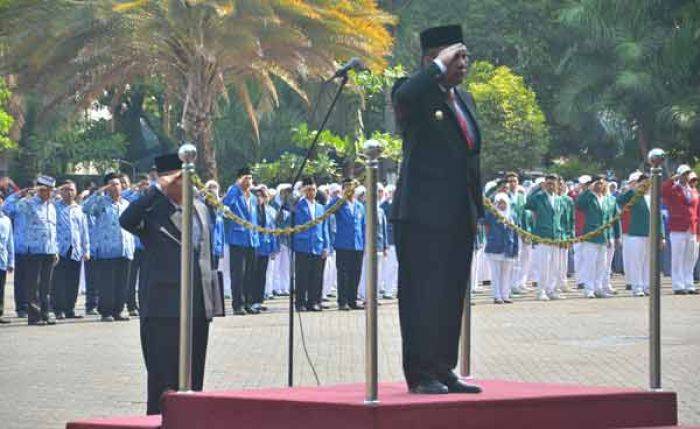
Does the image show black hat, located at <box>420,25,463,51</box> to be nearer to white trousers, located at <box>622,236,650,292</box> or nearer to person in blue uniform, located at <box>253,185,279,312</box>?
person in blue uniform, located at <box>253,185,279,312</box>

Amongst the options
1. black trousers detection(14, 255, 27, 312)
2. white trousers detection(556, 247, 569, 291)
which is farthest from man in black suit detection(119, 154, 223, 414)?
white trousers detection(556, 247, 569, 291)

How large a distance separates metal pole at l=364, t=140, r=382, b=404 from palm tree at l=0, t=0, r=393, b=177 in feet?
91.4

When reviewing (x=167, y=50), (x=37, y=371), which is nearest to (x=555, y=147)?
(x=167, y=50)

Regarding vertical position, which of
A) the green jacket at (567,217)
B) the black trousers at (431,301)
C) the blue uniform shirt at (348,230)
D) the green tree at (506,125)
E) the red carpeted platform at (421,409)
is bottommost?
the red carpeted platform at (421,409)

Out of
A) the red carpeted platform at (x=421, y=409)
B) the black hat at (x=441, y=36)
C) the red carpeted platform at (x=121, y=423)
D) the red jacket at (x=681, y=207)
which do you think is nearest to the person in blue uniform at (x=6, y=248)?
the red jacket at (x=681, y=207)

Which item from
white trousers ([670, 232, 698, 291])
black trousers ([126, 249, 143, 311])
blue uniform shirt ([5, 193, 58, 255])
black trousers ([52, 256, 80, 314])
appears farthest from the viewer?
white trousers ([670, 232, 698, 291])

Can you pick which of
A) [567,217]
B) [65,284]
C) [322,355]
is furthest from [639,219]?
[322,355]

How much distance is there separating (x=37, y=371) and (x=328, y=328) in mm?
6503

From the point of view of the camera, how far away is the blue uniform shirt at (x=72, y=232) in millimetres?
26297

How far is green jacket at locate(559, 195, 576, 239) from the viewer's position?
103 feet

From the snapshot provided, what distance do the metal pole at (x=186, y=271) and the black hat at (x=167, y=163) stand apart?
102 cm

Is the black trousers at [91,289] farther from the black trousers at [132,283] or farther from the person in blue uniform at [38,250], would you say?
the person in blue uniform at [38,250]

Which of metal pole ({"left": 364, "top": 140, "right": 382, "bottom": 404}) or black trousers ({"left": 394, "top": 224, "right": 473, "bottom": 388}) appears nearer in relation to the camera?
metal pole ({"left": 364, "top": 140, "right": 382, "bottom": 404})

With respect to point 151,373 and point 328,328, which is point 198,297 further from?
point 328,328
